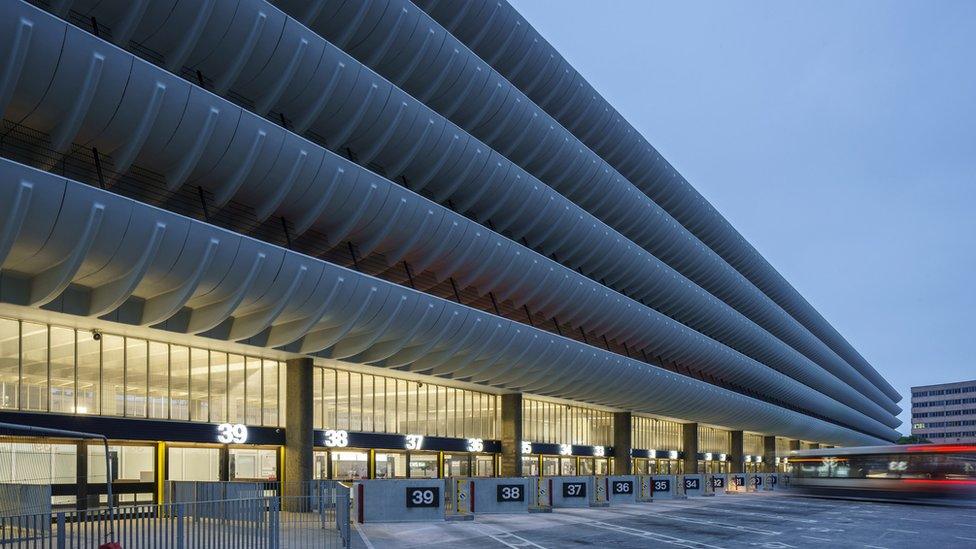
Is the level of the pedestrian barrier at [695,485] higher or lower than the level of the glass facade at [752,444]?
higher

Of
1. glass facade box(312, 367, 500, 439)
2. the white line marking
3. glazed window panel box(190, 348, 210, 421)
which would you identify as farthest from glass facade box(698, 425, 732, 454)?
glazed window panel box(190, 348, 210, 421)

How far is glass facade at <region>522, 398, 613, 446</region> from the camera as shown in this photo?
5950cm

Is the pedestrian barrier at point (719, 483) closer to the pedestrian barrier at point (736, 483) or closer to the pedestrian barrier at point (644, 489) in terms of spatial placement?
the pedestrian barrier at point (736, 483)

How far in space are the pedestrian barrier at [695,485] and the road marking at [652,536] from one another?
85.3 feet

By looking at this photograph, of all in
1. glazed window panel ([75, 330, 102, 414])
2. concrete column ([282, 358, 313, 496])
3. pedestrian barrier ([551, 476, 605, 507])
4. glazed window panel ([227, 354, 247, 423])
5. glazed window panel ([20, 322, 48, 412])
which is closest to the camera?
glazed window panel ([20, 322, 48, 412])

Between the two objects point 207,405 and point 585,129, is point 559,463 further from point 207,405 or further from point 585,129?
point 207,405

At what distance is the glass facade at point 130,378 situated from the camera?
2702 centimetres

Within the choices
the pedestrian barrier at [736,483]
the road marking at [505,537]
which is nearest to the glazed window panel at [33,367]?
the road marking at [505,537]

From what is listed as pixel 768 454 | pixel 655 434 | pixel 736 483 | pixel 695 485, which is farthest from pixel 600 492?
pixel 768 454

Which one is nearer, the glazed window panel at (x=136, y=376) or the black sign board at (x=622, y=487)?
the glazed window panel at (x=136, y=376)

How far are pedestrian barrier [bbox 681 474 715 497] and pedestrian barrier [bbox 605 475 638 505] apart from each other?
956 cm

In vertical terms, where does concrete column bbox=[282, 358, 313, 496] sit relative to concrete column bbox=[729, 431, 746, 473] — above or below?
above

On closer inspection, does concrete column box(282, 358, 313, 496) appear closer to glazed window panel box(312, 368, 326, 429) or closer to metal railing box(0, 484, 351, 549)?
glazed window panel box(312, 368, 326, 429)

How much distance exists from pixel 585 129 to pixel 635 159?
24.9ft
